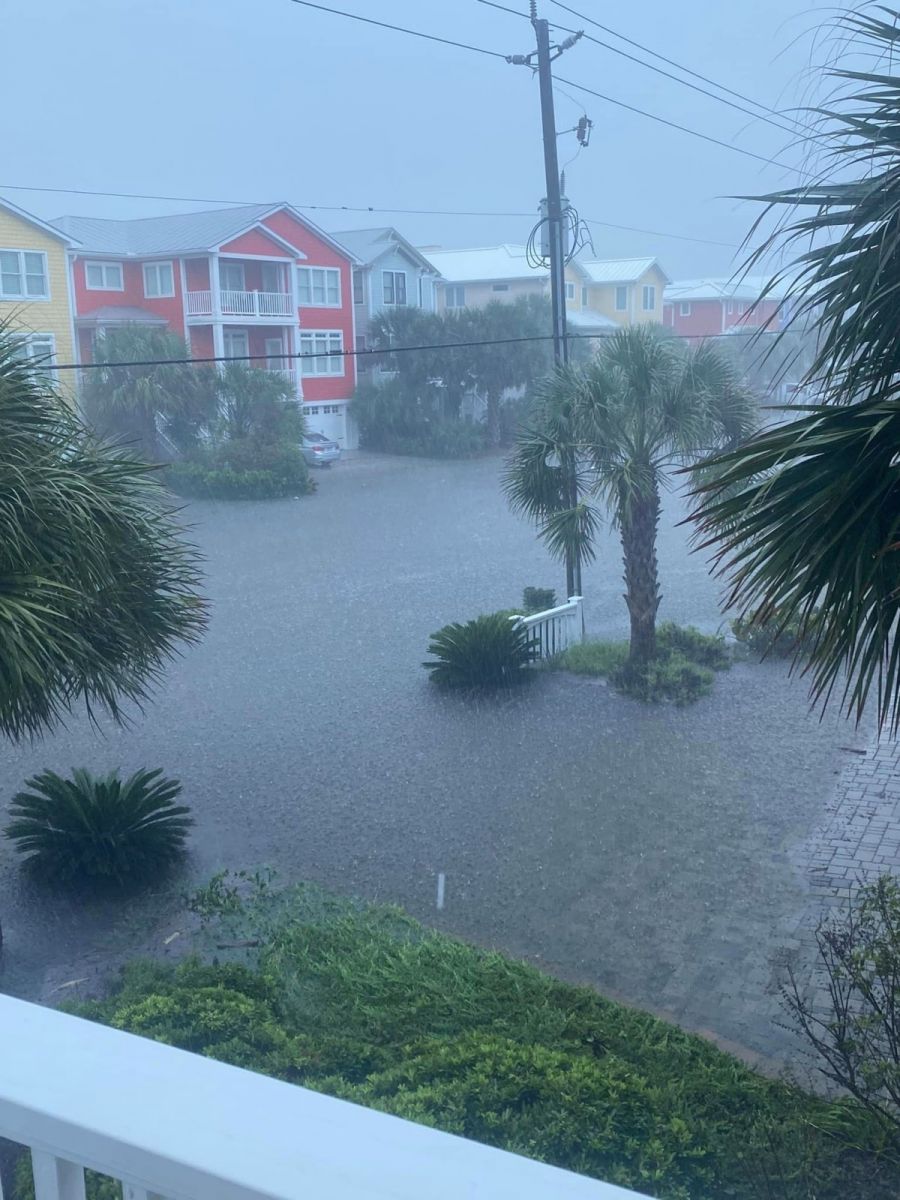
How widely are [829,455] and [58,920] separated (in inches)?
151

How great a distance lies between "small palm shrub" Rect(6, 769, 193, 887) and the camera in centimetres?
532

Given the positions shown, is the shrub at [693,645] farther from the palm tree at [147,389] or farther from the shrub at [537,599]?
the palm tree at [147,389]

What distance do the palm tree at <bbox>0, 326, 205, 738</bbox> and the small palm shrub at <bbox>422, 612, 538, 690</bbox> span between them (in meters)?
3.01

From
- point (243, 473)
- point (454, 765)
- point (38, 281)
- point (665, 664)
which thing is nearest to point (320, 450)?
point (243, 473)

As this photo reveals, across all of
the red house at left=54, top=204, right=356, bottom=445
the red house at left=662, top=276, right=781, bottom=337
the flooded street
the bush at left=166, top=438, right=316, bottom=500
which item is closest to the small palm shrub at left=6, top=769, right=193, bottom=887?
the flooded street

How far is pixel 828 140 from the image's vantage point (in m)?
3.18

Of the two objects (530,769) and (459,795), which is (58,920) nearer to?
(459,795)

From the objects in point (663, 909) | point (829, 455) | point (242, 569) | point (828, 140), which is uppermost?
point (828, 140)

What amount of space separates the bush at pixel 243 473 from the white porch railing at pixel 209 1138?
5.57 meters

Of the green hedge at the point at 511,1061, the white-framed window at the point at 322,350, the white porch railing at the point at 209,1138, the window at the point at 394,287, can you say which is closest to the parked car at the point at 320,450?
the white-framed window at the point at 322,350

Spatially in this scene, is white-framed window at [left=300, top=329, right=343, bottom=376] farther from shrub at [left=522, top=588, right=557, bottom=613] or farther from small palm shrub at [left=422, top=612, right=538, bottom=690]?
shrub at [left=522, top=588, right=557, bottom=613]

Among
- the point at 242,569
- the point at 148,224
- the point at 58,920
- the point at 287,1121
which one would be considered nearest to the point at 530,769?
the point at 242,569

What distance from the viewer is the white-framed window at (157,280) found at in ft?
20.7

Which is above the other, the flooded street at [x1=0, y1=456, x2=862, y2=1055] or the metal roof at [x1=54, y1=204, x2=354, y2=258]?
the metal roof at [x1=54, y1=204, x2=354, y2=258]
